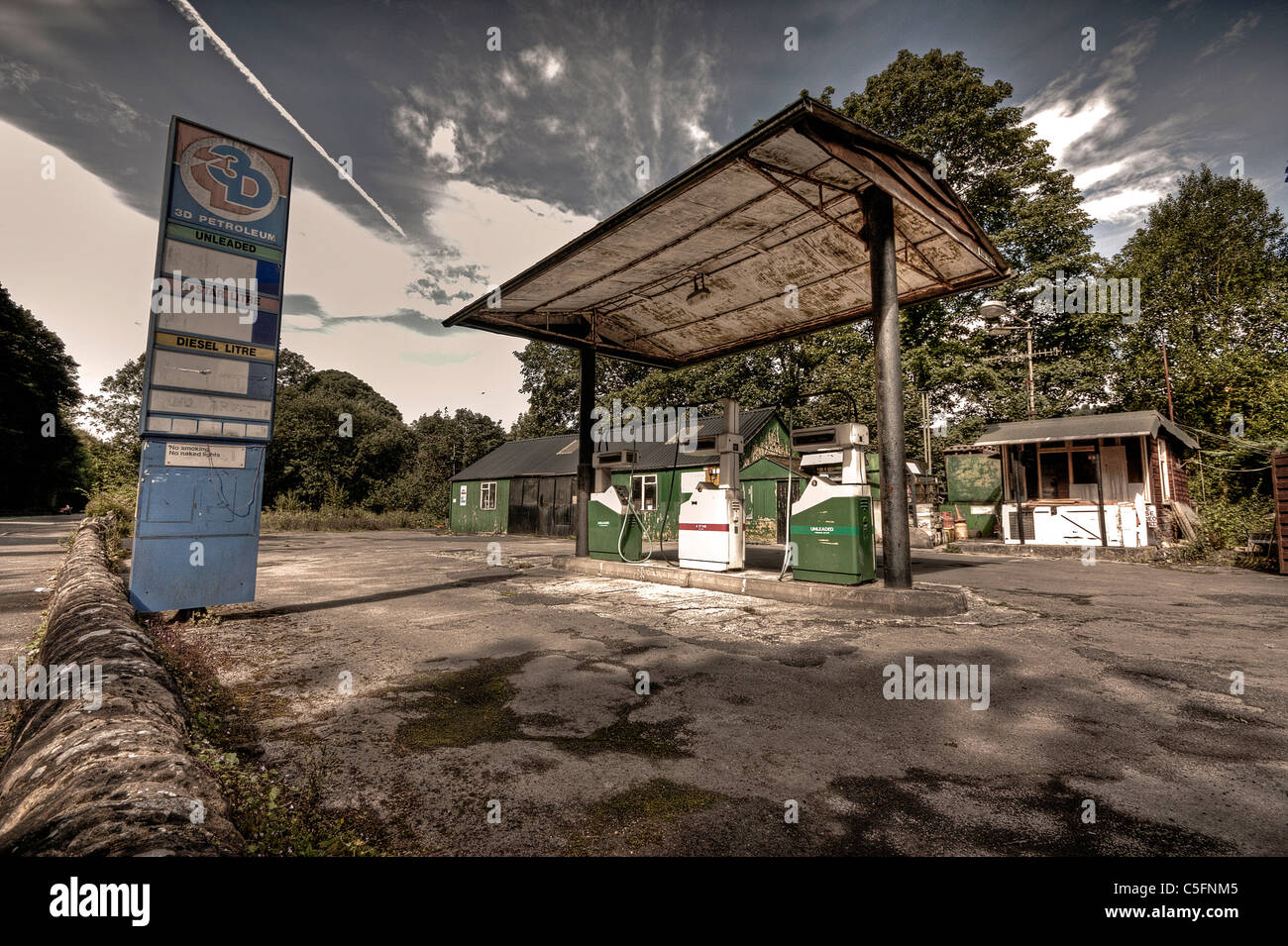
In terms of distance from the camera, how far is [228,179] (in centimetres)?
604

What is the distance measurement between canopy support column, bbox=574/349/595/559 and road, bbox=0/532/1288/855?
474 cm

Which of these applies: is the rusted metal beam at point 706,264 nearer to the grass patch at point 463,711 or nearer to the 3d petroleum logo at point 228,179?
the 3d petroleum logo at point 228,179

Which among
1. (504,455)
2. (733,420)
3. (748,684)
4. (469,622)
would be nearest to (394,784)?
(748,684)

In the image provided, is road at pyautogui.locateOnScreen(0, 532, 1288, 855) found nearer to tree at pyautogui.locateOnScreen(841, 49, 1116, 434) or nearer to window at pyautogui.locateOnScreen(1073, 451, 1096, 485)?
window at pyautogui.locateOnScreen(1073, 451, 1096, 485)

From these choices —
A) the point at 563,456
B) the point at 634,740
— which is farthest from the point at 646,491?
the point at 634,740

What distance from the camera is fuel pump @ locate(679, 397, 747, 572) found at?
8.97 meters

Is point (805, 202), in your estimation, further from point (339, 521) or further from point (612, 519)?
point (339, 521)

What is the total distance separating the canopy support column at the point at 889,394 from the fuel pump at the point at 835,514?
1.30 ft

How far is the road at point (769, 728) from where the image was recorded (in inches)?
83.7

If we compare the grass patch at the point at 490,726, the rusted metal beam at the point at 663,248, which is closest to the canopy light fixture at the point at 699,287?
the rusted metal beam at the point at 663,248

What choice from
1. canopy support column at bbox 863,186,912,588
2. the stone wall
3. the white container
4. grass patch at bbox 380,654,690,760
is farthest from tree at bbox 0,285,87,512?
canopy support column at bbox 863,186,912,588

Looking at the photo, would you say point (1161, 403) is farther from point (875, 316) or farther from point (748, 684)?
point (748, 684)

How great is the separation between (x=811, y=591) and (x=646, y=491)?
1504 centimetres
